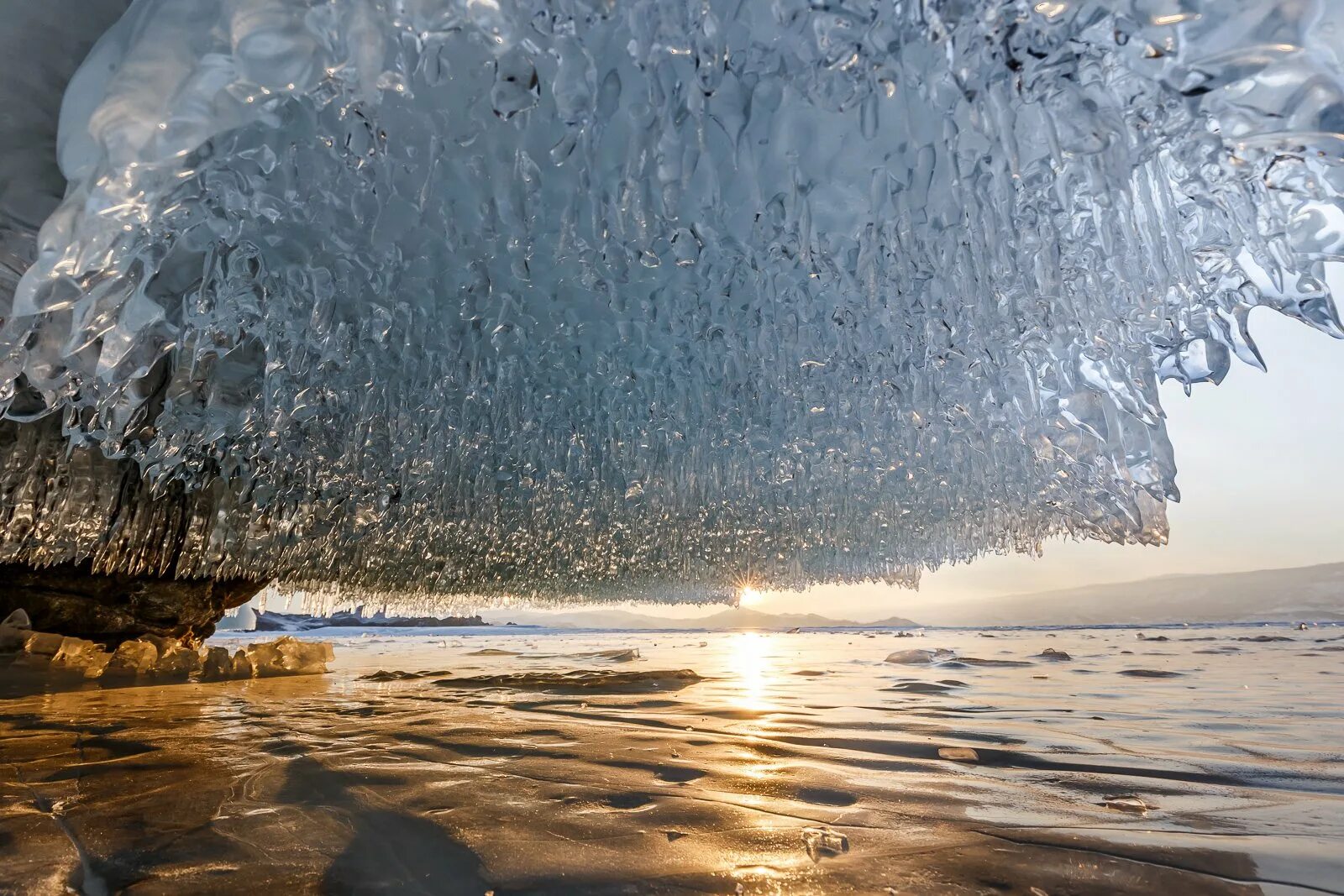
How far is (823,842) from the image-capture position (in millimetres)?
1583

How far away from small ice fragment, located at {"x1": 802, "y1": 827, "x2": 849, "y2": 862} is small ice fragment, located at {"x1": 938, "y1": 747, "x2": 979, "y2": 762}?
1308 millimetres

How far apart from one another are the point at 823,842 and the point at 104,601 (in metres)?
11.8

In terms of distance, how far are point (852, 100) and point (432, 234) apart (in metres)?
2.13

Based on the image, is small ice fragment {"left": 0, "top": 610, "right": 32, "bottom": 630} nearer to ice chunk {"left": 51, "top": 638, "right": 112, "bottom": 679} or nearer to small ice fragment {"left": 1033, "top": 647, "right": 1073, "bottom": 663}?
ice chunk {"left": 51, "top": 638, "right": 112, "bottom": 679}

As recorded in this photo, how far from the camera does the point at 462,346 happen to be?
4801 mm

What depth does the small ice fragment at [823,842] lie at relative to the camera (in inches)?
59.6

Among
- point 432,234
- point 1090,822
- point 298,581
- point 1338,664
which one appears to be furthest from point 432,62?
point 298,581

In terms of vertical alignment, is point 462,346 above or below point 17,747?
above

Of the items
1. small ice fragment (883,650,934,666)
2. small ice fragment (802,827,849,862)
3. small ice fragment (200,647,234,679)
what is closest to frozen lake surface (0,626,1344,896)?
small ice fragment (802,827,849,862)

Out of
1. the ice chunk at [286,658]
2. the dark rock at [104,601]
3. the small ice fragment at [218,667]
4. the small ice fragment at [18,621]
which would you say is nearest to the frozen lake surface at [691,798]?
the small ice fragment at [218,667]

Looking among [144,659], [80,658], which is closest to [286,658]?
[144,659]

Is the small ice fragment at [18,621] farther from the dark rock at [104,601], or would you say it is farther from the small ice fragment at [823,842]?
the small ice fragment at [823,842]

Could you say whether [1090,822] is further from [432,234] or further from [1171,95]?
[432,234]

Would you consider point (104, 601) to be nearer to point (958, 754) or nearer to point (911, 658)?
point (911, 658)
